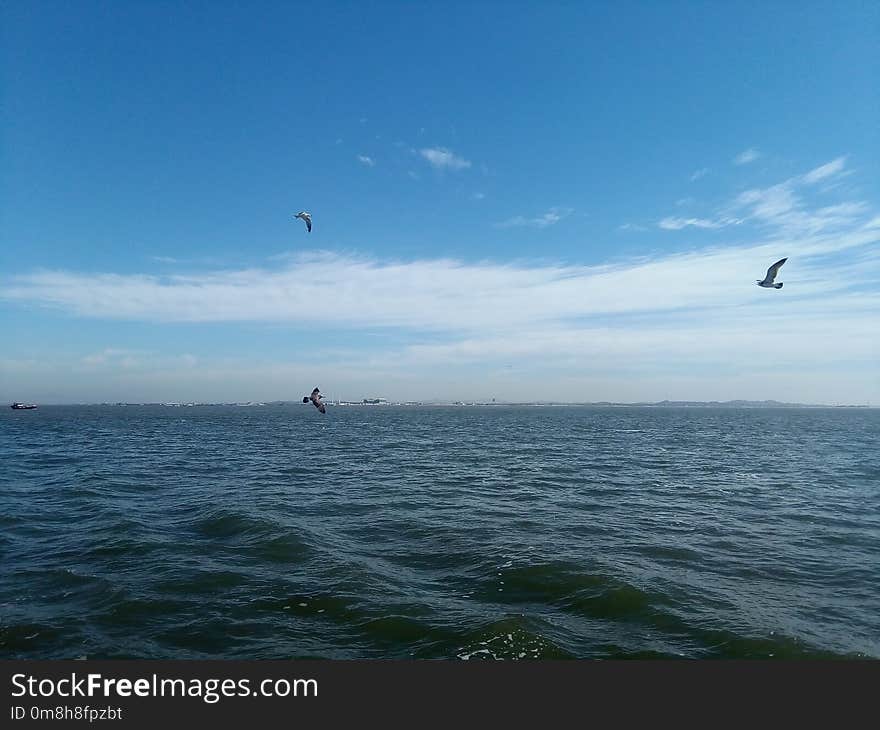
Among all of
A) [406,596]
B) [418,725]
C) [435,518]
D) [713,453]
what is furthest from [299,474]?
[713,453]

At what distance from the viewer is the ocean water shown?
1297 centimetres

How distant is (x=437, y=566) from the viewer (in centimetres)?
1822

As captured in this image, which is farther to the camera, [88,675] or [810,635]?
[810,635]

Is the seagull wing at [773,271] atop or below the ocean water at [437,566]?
atop

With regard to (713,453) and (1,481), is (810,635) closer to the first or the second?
(1,481)

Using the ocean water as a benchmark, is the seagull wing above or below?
above

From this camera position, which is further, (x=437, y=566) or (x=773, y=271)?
(x=773, y=271)

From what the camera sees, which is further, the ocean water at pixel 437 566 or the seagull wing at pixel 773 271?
the seagull wing at pixel 773 271

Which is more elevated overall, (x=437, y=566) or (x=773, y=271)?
(x=773, y=271)

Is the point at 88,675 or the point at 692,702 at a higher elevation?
the point at 88,675

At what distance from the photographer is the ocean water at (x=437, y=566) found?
42.5ft

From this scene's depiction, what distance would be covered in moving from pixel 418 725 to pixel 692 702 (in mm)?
4981

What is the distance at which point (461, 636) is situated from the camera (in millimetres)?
13055

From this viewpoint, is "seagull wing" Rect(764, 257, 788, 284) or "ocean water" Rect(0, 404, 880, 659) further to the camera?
"seagull wing" Rect(764, 257, 788, 284)
